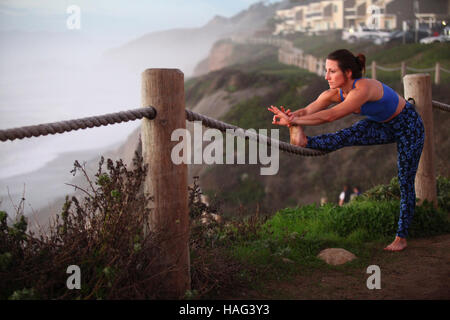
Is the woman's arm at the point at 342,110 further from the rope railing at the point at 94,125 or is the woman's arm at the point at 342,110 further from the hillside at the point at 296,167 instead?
the hillside at the point at 296,167

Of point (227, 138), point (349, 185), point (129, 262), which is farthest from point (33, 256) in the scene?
point (227, 138)

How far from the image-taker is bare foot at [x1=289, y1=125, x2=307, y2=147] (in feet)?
13.1

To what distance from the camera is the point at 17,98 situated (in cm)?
6475

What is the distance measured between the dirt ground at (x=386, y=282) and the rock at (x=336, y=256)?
0.55 ft

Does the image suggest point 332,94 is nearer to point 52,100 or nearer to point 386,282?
point 386,282

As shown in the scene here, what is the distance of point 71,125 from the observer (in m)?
2.85

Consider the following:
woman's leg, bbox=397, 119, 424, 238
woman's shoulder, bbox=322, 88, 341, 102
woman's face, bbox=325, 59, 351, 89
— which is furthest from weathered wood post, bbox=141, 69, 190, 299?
woman's leg, bbox=397, 119, 424, 238

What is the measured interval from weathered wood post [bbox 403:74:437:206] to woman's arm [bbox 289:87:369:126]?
4.90 feet

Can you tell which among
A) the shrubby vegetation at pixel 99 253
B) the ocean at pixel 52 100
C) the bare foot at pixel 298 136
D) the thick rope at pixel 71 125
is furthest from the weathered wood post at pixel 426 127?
the ocean at pixel 52 100

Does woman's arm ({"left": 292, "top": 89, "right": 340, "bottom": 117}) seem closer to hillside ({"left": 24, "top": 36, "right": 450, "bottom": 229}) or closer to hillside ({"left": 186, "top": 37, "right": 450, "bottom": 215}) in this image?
hillside ({"left": 24, "top": 36, "right": 450, "bottom": 229})

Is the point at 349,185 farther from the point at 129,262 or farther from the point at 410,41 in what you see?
the point at 410,41

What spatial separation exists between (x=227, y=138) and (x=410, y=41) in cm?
1533

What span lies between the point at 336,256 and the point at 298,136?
1.05 m

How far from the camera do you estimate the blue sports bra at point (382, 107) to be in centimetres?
396
